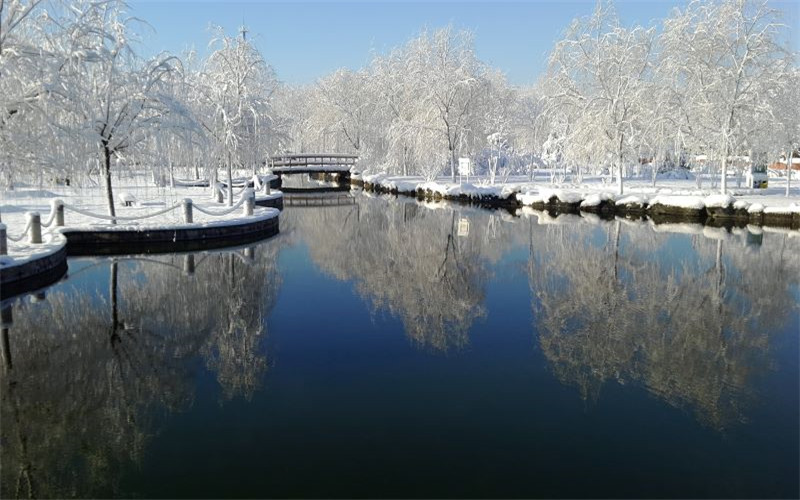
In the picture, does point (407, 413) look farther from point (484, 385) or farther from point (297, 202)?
point (297, 202)

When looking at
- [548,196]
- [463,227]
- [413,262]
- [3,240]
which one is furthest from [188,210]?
[548,196]

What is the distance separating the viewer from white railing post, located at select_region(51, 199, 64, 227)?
55.5 ft

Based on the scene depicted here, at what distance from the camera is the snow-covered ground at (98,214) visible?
47.5ft

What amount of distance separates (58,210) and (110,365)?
11508 mm

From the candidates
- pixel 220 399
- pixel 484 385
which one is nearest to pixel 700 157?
pixel 484 385

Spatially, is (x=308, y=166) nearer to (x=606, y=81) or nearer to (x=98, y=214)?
(x=606, y=81)

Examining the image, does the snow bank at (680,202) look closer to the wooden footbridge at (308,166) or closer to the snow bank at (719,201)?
the snow bank at (719,201)

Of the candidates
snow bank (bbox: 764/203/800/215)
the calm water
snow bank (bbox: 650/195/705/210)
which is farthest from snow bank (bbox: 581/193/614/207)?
the calm water

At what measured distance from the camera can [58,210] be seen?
17.1 m

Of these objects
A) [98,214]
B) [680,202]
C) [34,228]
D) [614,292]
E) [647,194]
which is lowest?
[614,292]

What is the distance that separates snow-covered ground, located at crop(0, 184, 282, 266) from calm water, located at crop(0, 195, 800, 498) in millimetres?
1739

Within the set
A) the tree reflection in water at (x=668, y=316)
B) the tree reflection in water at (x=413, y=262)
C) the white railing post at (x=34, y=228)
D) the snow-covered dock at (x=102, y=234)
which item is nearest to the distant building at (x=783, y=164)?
the tree reflection in water at (x=413, y=262)

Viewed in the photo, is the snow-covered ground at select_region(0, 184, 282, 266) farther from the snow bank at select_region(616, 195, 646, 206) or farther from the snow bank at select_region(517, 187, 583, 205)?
the snow bank at select_region(616, 195, 646, 206)

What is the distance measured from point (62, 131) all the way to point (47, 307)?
5.12m
